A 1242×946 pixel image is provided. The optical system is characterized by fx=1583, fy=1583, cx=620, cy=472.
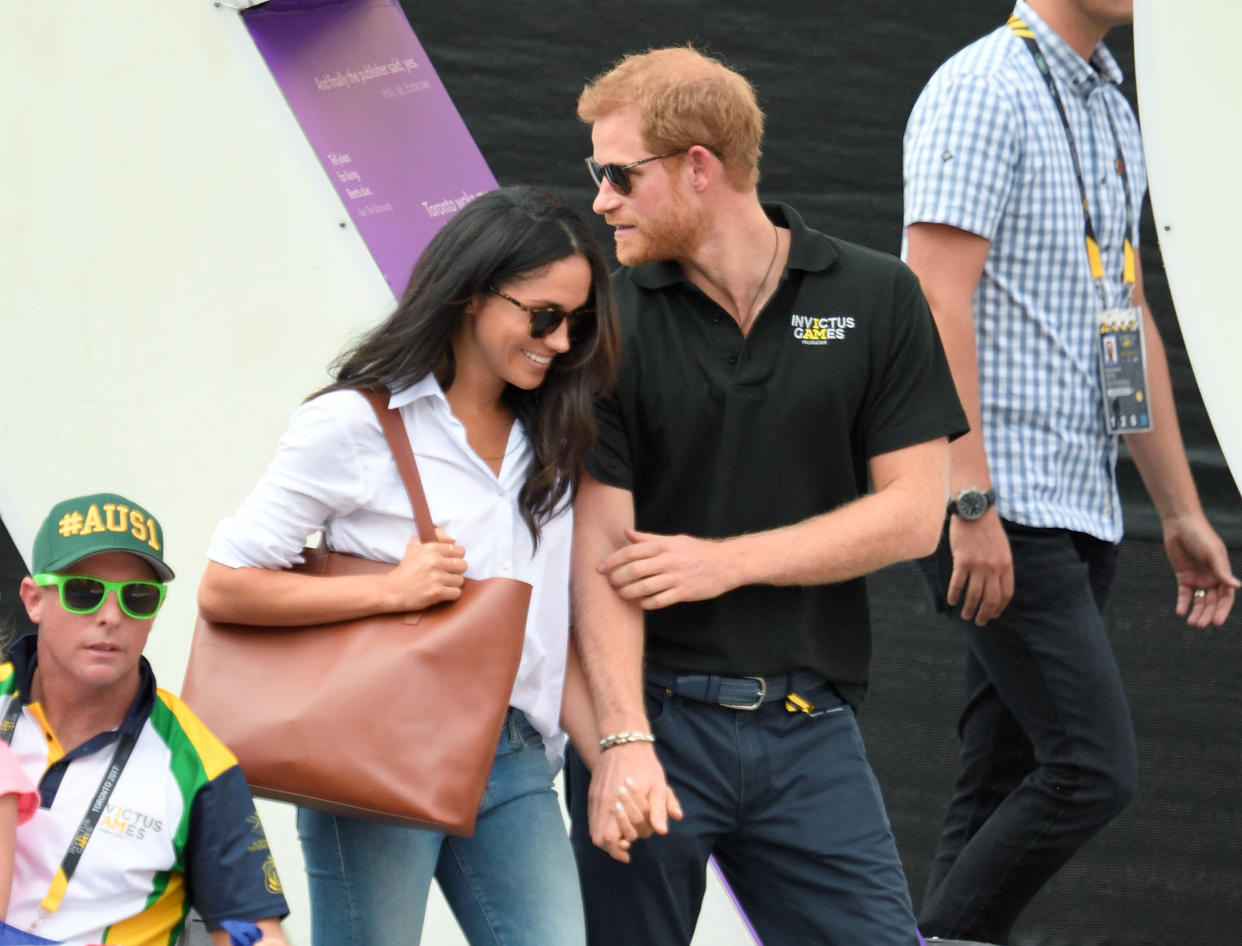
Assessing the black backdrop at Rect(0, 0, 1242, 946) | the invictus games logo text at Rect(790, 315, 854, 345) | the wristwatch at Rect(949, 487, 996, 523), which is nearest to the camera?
the invictus games logo text at Rect(790, 315, 854, 345)

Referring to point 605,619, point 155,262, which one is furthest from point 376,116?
point 605,619

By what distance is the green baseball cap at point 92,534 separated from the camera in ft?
6.25

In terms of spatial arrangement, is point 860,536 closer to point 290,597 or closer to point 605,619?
point 605,619

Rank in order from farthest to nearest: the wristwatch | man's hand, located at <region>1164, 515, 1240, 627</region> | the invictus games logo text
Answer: man's hand, located at <region>1164, 515, 1240, 627</region>
the wristwatch
the invictus games logo text

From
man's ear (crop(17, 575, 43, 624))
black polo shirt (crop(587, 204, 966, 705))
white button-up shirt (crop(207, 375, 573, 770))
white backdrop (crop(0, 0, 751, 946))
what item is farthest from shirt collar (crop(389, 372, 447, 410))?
white backdrop (crop(0, 0, 751, 946))

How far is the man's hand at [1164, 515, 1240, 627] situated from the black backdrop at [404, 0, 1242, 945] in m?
0.25

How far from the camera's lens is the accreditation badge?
8.98 ft

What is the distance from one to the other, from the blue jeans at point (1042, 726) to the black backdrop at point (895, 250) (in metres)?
0.39

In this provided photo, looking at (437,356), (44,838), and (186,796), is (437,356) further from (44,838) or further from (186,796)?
(44,838)

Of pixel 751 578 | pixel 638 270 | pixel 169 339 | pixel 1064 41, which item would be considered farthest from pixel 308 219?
pixel 1064 41

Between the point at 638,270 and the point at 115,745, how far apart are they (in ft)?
3.10

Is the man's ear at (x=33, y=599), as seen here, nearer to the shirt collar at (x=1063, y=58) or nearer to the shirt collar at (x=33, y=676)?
the shirt collar at (x=33, y=676)

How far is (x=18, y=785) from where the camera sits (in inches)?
71.2

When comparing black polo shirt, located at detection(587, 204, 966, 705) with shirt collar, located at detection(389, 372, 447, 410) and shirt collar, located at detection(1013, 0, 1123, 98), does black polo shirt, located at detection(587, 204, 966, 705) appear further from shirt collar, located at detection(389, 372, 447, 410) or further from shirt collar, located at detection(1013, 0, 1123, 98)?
shirt collar, located at detection(1013, 0, 1123, 98)
